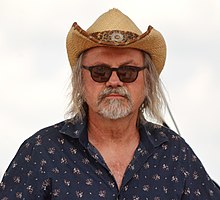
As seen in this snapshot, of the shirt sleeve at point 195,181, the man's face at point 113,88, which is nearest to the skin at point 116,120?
the man's face at point 113,88

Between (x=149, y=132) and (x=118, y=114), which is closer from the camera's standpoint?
(x=118, y=114)

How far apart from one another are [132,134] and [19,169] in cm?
77

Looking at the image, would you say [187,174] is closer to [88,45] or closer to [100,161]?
[100,161]

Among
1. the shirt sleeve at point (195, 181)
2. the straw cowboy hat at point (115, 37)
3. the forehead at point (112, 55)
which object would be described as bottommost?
the shirt sleeve at point (195, 181)

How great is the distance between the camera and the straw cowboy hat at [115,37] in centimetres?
495

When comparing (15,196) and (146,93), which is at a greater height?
(146,93)

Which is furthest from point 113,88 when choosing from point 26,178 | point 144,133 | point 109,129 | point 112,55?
point 26,178

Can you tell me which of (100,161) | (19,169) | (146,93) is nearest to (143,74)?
(146,93)

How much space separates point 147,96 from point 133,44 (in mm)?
432

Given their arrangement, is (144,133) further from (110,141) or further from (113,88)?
(113,88)

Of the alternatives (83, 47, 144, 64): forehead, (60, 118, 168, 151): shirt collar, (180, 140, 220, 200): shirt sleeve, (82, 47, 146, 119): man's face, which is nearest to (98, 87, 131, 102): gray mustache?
(82, 47, 146, 119): man's face

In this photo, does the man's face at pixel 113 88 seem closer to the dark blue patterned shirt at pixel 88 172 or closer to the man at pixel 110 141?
the man at pixel 110 141

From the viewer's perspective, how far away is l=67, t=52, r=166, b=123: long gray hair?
511cm

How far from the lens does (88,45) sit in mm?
4984
